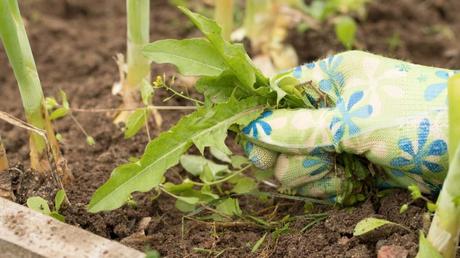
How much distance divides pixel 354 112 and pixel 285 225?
306 mm

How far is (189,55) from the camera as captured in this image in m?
1.77

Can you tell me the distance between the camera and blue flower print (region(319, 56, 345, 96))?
1751 mm

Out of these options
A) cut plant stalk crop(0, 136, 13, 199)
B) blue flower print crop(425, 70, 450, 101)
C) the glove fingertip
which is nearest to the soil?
cut plant stalk crop(0, 136, 13, 199)

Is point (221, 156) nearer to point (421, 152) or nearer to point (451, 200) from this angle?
point (421, 152)

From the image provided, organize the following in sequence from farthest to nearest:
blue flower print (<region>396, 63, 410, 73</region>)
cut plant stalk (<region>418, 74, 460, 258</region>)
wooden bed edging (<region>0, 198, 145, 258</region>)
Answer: blue flower print (<region>396, 63, 410, 73</region>) < wooden bed edging (<region>0, 198, 145, 258</region>) < cut plant stalk (<region>418, 74, 460, 258</region>)

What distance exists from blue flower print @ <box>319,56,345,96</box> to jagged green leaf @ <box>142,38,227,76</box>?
22 cm

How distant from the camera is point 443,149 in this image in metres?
1.57

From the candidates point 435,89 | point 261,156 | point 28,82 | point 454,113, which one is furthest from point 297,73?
point 28,82

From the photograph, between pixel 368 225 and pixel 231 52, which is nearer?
pixel 368 225

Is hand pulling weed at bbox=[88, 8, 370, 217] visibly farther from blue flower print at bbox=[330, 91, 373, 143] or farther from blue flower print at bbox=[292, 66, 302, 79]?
blue flower print at bbox=[330, 91, 373, 143]

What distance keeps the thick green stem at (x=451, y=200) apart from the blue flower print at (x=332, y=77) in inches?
13.9

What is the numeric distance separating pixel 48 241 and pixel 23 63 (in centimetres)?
41

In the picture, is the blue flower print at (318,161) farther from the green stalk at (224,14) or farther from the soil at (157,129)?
the green stalk at (224,14)

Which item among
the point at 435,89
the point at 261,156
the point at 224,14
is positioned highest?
the point at 435,89
